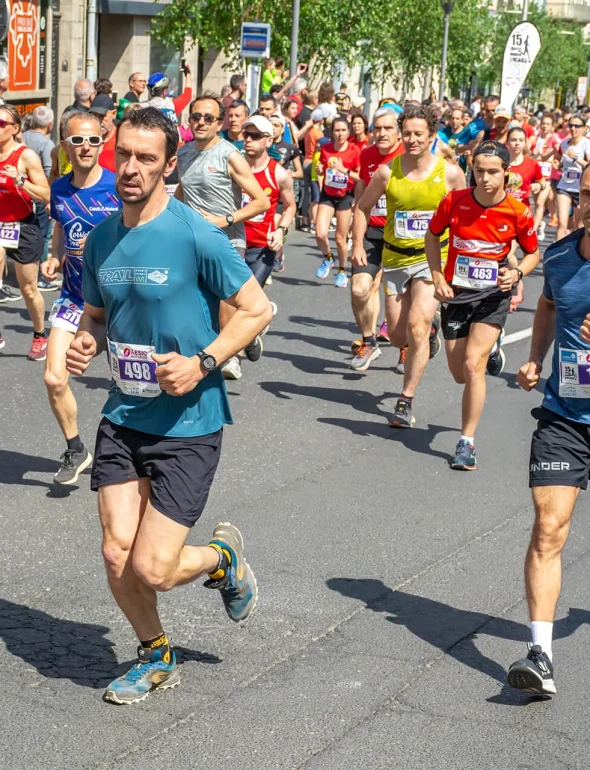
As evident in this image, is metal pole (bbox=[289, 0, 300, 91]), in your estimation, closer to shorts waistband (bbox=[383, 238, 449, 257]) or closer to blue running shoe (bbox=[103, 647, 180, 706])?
shorts waistband (bbox=[383, 238, 449, 257])

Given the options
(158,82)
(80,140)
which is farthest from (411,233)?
(158,82)

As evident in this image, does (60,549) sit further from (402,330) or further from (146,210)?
(402,330)

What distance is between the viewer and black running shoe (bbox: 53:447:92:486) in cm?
711

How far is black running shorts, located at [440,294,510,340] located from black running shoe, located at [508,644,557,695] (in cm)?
372

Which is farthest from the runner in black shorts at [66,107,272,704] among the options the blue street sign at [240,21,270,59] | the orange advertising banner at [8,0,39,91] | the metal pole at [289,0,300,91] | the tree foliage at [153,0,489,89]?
the tree foliage at [153,0,489,89]

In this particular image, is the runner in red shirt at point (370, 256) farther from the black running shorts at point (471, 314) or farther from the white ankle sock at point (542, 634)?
the white ankle sock at point (542, 634)

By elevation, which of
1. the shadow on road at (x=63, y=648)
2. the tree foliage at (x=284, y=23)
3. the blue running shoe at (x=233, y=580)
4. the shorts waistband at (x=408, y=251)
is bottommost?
the shadow on road at (x=63, y=648)

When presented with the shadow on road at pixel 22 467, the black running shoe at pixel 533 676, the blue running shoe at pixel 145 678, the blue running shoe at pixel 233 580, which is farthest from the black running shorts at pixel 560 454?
the shadow on road at pixel 22 467

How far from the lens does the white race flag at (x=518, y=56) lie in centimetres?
2619

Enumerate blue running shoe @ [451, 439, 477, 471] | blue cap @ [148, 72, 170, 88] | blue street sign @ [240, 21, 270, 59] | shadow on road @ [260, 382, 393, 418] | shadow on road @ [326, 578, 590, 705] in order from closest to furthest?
shadow on road @ [326, 578, 590, 705], blue running shoe @ [451, 439, 477, 471], shadow on road @ [260, 382, 393, 418], blue cap @ [148, 72, 170, 88], blue street sign @ [240, 21, 270, 59]

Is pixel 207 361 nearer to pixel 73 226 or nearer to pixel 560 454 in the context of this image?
pixel 560 454

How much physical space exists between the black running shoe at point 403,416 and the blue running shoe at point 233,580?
159 inches

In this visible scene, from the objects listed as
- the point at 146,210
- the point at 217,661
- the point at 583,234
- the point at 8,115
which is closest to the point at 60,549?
the point at 217,661

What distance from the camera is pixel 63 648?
16.1ft
